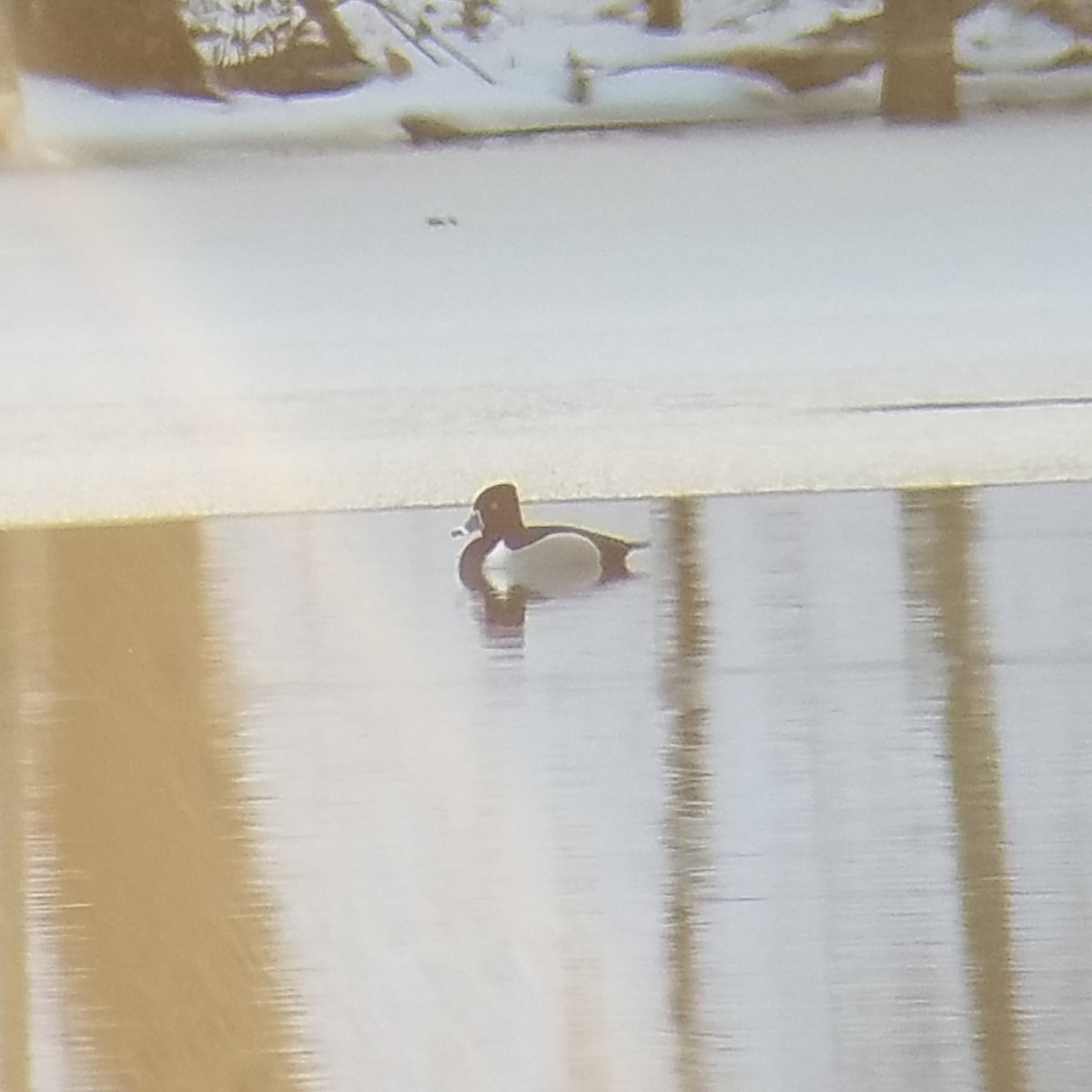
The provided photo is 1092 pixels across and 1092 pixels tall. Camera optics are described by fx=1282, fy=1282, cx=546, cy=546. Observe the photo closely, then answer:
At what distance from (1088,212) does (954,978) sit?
22.5 inches

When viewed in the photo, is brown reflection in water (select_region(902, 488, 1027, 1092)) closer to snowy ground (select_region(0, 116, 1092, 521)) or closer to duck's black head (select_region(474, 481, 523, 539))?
snowy ground (select_region(0, 116, 1092, 521))

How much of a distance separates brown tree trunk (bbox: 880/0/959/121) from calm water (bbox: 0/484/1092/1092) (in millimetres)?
298

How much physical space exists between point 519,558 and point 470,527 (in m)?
0.05

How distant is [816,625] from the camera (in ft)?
3.10

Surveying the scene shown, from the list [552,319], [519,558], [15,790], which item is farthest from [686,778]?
[15,790]

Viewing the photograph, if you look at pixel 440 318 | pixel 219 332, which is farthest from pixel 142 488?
pixel 440 318

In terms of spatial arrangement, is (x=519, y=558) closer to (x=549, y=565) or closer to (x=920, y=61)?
(x=549, y=565)

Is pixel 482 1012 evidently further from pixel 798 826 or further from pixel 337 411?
pixel 337 411

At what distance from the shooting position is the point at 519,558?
0.94 meters

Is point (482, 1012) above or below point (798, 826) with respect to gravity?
below

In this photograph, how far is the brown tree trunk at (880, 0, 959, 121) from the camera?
98cm

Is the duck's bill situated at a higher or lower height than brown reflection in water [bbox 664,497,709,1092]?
higher

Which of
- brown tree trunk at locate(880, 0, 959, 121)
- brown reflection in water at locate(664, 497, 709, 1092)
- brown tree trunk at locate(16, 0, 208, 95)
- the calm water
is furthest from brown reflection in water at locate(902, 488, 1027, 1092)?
brown tree trunk at locate(16, 0, 208, 95)

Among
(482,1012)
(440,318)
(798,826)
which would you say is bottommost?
(482,1012)
